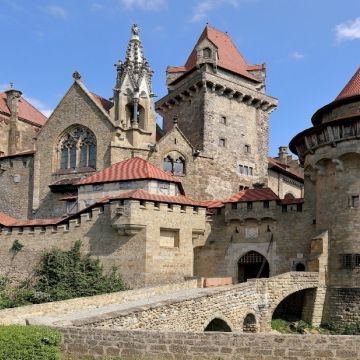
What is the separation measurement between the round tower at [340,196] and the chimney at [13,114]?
24859 millimetres

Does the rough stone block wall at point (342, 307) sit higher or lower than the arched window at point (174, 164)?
lower

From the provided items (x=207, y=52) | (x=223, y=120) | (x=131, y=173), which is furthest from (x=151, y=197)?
(x=207, y=52)

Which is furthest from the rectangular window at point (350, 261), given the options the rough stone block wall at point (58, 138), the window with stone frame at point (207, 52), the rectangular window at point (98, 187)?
the window with stone frame at point (207, 52)

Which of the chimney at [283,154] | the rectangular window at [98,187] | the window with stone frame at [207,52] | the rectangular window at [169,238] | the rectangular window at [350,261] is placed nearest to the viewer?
the rectangular window at [350,261]

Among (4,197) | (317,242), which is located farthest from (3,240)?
(317,242)

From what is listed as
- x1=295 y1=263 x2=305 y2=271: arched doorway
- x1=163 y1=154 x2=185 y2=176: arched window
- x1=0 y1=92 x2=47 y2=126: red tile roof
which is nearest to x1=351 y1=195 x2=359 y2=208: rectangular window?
x1=295 y1=263 x2=305 y2=271: arched doorway

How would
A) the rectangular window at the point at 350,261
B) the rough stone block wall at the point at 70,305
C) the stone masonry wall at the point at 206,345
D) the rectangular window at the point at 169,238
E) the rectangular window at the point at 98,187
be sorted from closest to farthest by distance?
1. the stone masonry wall at the point at 206,345
2. the rough stone block wall at the point at 70,305
3. the rectangular window at the point at 350,261
4. the rectangular window at the point at 169,238
5. the rectangular window at the point at 98,187

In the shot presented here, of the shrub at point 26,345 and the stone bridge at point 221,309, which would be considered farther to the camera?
the stone bridge at point 221,309

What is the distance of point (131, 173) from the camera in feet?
103

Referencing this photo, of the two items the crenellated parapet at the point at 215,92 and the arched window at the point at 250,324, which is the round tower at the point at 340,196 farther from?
the crenellated parapet at the point at 215,92

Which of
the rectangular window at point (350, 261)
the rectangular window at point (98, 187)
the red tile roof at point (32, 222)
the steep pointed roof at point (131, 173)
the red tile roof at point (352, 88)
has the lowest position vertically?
the rectangular window at point (350, 261)

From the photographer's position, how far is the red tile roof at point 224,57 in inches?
1625

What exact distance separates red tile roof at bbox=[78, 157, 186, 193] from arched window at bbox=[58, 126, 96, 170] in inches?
205

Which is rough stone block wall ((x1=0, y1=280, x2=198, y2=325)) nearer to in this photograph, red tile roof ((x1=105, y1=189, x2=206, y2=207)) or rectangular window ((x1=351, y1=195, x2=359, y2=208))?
red tile roof ((x1=105, y1=189, x2=206, y2=207))
